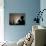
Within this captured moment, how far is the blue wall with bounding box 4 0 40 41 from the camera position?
5766 mm

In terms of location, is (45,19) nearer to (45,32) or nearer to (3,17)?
(3,17)

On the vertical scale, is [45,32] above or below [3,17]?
below

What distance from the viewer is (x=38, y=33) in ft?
8.04

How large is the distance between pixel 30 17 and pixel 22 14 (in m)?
0.38

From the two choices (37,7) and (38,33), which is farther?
(37,7)

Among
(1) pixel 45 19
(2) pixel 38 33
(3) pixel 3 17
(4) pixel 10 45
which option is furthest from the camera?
(3) pixel 3 17

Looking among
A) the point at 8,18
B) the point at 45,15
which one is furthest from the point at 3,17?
the point at 45,15

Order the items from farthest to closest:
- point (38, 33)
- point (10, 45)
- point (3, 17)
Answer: point (3, 17), point (10, 45), point (38, 33)

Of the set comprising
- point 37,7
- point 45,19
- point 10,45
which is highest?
point 37,7

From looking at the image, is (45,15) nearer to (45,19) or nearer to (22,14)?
(45,19)

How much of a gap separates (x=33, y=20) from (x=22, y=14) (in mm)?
559

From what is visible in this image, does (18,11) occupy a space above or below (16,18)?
above

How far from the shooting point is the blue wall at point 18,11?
577cm

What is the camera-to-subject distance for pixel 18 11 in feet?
19.1
